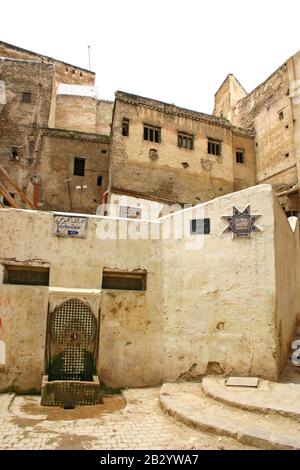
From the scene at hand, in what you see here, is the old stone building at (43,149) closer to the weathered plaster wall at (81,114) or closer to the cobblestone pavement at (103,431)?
the weathered plaster wall at (81,114)

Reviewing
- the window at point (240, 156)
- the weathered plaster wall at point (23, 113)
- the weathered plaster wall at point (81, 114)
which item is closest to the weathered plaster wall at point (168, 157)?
the window at point (240, 156)

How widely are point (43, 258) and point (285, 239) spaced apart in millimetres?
6633

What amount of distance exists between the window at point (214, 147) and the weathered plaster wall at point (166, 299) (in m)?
12.8

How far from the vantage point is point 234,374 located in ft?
25.1

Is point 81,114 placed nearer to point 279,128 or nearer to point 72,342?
point 279,128

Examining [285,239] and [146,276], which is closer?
[146,276]

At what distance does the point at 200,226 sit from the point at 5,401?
578 cm

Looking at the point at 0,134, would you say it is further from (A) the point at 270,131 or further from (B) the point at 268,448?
(B) the point at 268,448

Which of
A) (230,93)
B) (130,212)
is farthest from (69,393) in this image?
(230,93)

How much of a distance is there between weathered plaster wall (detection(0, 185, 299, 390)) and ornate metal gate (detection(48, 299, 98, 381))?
286mm

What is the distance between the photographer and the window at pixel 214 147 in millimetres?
20931

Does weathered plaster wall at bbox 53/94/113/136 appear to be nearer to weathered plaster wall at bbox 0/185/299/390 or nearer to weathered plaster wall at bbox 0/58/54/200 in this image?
weathered plaster wall at bbox 0/58/54/200

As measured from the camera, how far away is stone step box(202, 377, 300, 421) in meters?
5.75

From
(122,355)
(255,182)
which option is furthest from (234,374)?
(255,182)
